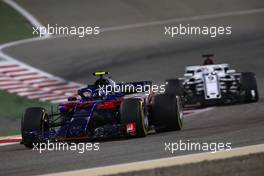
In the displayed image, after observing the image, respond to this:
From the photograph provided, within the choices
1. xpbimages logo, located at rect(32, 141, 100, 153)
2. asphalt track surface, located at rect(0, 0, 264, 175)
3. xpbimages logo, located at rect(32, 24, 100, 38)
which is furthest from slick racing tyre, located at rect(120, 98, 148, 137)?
xpbimages logo, located at rect(32, 24, 100, 38)

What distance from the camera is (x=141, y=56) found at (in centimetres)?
3044

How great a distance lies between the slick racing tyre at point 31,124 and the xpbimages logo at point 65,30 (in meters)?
17.0

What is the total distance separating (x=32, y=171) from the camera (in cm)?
1194

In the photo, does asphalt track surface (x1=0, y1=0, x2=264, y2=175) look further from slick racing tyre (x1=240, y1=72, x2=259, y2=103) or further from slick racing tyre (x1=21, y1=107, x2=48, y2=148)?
slick racing tyre (x1=240, y1=72, x2=259, y2=103)

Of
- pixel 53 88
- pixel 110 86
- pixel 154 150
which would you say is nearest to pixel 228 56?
pixel 53 88

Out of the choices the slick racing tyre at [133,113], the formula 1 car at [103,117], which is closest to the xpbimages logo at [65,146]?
the formula 1 car at [103,117]

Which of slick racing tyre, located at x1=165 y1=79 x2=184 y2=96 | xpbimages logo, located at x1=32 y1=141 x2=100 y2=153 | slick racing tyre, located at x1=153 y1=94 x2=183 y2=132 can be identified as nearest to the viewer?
xpbimages logo, located at x1=32 y1=141 x2=100 y2=153

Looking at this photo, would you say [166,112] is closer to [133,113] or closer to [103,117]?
[103,117]

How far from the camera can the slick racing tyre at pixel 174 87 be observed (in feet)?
75.7

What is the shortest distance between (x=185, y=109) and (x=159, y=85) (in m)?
2.96

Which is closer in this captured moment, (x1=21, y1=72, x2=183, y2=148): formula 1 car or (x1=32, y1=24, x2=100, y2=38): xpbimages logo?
(x1=21, y1=72, x2=183, y2=148): formula 1 car

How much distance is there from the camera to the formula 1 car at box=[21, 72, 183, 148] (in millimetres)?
15648

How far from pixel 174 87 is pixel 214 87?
1028mm

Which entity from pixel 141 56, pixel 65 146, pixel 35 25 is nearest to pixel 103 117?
pixel 65 146
